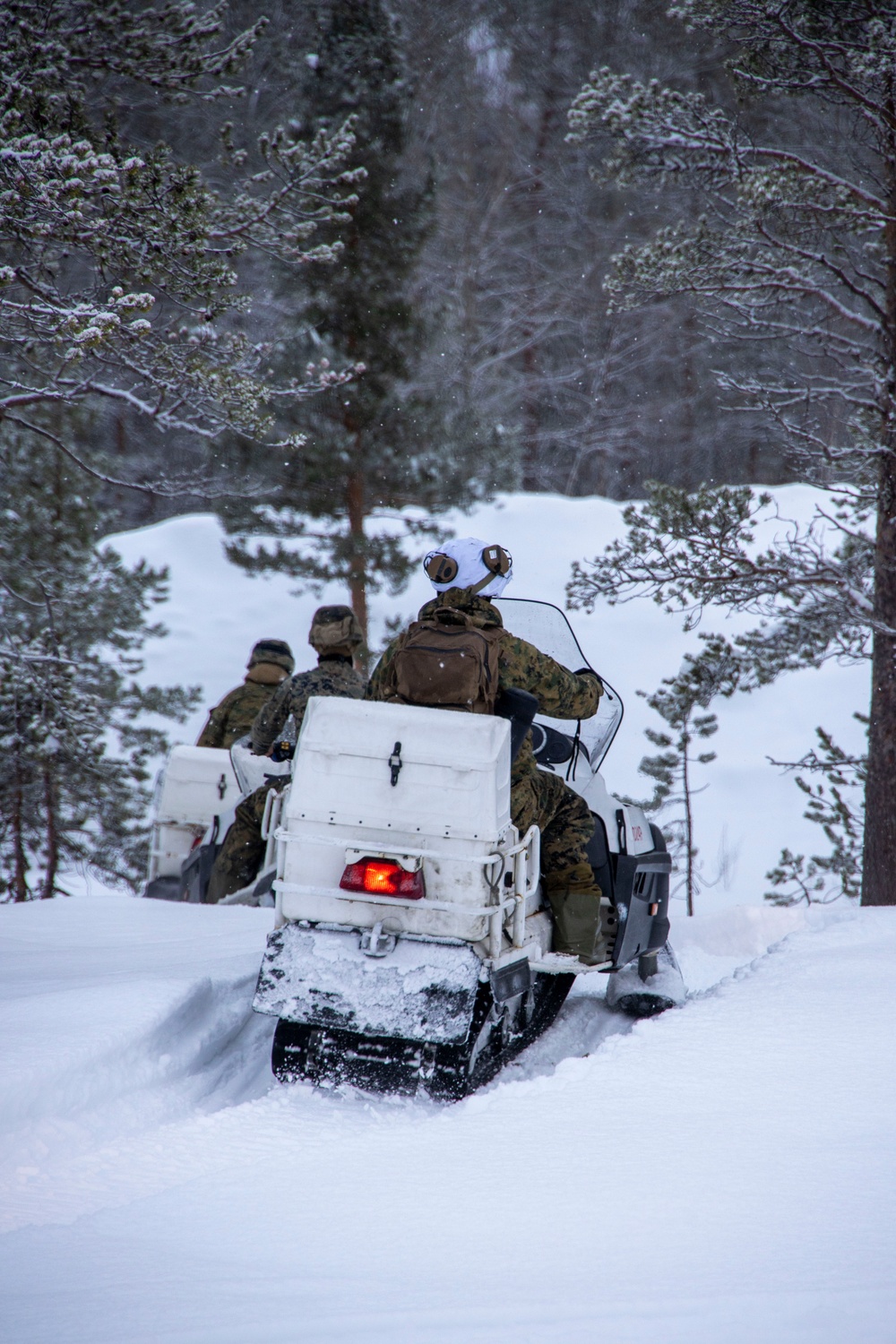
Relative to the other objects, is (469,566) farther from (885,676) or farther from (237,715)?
(885,676)

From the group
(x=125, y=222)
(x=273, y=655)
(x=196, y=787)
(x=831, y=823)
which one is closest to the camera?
(x=125, y=222)

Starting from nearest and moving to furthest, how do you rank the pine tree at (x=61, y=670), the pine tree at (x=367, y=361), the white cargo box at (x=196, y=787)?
the white cargo box at (x=196, y=787), the pine tree at (x=61, y=670), the pine tree at (x=367, y=361)

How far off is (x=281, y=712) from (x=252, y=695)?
6.70 feet

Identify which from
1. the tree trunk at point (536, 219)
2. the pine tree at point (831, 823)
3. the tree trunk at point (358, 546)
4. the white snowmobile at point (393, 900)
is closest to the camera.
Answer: the white snowmobile at point (393, 900)

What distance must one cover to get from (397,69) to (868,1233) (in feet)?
45.2

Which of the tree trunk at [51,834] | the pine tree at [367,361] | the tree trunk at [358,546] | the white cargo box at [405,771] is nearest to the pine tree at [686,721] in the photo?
the tree trunk at [358,546]

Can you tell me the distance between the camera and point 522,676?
3.76m

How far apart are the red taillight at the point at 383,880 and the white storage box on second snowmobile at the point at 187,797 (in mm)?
3716

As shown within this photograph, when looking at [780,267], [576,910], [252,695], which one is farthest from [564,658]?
[780,267]

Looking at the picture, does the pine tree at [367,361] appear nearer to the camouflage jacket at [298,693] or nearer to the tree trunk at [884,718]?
the camouflage jacket at [298,693]

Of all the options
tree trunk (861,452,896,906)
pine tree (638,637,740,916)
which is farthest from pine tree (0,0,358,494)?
tree trunk (861,452,896,906)

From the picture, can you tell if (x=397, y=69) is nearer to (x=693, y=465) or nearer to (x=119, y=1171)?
(x=119, y=1171)

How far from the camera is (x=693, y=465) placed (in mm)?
29500

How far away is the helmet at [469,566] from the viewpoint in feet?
12.5
